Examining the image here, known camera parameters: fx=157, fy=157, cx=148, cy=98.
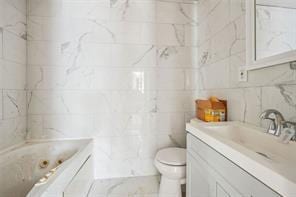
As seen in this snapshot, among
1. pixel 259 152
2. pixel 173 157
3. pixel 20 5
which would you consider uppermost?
pixel 20 5

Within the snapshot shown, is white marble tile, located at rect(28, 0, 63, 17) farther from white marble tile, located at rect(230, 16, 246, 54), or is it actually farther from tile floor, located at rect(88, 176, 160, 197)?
tile floor, located at rect(88, 176, 160, 197)

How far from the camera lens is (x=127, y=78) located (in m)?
1.95

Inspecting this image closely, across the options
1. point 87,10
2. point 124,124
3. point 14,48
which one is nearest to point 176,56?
point 124,124

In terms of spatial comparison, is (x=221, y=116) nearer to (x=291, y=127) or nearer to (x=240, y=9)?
(x=291, y=127)

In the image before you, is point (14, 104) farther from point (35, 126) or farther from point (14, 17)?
point (14, 17)

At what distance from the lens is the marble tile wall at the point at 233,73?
2.99 ft

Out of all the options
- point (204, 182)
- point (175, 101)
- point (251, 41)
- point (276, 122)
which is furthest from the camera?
point (175, 101)

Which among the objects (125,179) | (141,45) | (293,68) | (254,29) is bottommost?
(125,179)

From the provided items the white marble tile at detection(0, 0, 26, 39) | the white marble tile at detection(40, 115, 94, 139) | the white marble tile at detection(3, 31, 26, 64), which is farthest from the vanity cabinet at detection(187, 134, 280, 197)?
the white marble tile at detection(0, 0, 26, 39)

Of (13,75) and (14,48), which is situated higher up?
(14,48)

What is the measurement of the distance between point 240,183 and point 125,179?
5.18ft

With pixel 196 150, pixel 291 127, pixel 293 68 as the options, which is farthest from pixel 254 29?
pixel 196 150

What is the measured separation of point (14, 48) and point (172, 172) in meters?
2.00

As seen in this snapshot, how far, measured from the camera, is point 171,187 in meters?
1.50
